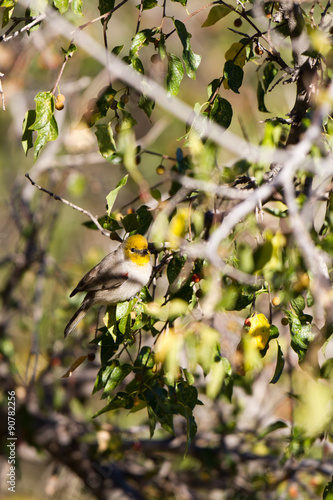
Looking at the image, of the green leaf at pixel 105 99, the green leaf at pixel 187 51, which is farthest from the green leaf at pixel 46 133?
the green leaf at pixel 187 51

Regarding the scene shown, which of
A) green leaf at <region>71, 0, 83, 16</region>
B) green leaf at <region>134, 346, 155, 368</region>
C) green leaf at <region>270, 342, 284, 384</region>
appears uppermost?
green leaf at <region>71, 0, 83, 16</region>

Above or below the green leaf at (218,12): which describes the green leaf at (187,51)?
below

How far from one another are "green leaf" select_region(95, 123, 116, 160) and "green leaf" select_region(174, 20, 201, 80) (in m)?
0.42

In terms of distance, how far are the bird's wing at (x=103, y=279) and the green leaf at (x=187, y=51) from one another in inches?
46.0

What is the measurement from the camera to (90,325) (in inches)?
149

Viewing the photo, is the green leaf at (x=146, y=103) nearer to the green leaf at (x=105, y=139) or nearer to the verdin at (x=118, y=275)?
the green leaf at (x=105, y=139)

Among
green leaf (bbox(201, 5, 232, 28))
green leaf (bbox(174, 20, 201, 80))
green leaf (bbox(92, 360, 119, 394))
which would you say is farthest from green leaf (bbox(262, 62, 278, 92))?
green leaf (bbox(92, 360, 119, 394))

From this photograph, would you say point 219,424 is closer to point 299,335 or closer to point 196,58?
point 299,335

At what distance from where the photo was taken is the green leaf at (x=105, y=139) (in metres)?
2.10

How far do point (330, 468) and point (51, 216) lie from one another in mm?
2754

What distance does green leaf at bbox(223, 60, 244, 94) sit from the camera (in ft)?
6.22

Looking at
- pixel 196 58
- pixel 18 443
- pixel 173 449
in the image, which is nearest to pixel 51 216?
pixel 18 443

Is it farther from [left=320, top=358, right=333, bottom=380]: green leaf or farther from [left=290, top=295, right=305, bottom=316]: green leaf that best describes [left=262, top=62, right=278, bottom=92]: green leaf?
[left=320, top=358, right=333, bottom=380]: green leaf

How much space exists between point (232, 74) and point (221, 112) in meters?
0.14
